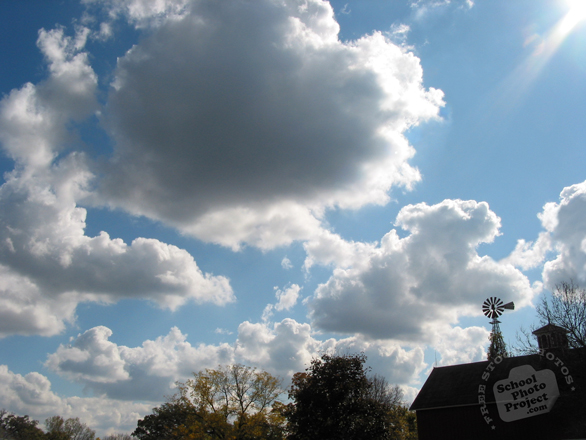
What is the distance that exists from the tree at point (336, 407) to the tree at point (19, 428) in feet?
281

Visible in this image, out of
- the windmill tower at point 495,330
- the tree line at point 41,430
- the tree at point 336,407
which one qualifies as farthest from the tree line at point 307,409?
the tree line at point 41,430

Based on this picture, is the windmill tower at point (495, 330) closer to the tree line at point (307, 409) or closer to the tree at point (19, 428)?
the tree line at point (307, 409)

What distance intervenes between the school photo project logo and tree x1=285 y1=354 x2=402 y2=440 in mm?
9771

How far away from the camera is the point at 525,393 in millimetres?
32219

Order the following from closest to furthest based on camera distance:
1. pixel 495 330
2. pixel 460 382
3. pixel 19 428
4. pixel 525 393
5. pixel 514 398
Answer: pixel 525 393 < pixel 514 398 < pixel 460 382 < pixel 495 330 < pixel 19 428

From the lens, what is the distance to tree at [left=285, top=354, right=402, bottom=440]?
31.2 meters

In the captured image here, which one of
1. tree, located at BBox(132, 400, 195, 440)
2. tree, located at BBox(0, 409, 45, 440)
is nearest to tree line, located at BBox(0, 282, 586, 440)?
tree, located at BBox(132, 400, 195, 440)

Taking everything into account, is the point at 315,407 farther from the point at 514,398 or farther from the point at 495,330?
the point at 495,330

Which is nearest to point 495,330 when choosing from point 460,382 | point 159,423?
point 460,382

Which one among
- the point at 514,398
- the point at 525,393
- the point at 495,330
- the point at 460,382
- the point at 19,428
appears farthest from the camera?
the point at 19,428

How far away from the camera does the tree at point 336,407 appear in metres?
31.2

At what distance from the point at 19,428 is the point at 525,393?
113823mm

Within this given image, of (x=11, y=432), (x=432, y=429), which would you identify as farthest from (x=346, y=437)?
(x=11, y=432)

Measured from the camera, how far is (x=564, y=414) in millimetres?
28688
